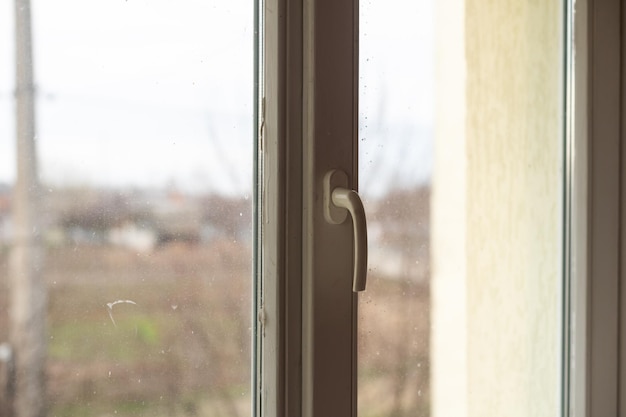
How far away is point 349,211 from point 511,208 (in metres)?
0.35

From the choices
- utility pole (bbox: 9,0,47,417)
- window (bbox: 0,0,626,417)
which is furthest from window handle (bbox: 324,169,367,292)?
utility pole (bbox: 9,0,47,417)

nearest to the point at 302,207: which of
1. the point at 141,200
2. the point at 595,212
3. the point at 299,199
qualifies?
the point at 299,199

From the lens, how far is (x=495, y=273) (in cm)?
97

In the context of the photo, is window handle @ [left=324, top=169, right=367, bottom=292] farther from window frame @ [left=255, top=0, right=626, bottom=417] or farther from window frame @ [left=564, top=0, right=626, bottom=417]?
window frame @ [left=564, top=0, right=626, bottom=417]

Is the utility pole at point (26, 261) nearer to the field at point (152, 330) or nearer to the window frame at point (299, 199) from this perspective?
the field at point (152, 330)

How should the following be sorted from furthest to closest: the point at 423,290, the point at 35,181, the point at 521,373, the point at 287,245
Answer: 1. the point at 521,373
2. the point at 423,290
3. the point at 287,245
4. the point at 35,181

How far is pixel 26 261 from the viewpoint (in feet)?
2.15

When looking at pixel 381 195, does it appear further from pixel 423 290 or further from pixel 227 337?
pixel 227 337

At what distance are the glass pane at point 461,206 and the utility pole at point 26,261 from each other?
391mm

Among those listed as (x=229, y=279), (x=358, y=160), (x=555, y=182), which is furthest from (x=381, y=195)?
(x=555, y=182)

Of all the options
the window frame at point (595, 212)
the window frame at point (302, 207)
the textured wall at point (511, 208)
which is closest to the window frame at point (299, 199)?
the window frame at point (302, 207)

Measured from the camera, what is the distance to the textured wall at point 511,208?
942mm

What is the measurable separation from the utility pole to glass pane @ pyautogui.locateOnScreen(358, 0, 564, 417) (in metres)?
0.39

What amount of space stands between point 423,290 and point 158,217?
0.39 m
